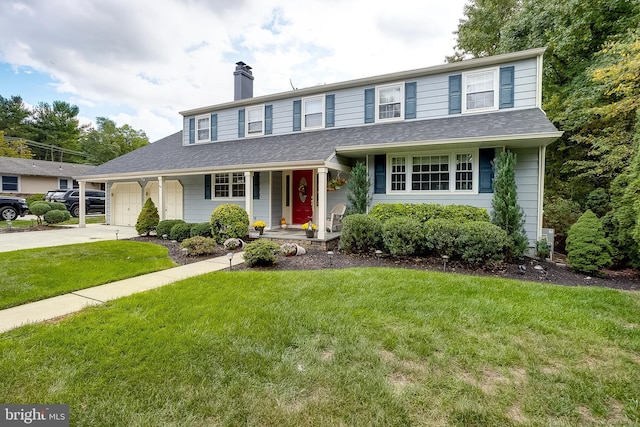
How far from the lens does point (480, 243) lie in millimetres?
5766

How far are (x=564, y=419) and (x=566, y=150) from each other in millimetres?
12343

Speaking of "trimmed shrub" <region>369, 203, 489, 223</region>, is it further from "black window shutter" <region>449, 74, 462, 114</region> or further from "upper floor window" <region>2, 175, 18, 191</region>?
"upper floor window" <region>2, 175, 18, 191</region>

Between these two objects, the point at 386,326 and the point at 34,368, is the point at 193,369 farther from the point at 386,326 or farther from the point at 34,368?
the point at 386,326

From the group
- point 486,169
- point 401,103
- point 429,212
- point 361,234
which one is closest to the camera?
point 361,234

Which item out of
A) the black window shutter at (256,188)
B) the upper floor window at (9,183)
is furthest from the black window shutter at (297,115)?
the upper floor window at (9,183)

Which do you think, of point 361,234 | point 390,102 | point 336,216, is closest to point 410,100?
point 390,102

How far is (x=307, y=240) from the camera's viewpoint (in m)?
8.04

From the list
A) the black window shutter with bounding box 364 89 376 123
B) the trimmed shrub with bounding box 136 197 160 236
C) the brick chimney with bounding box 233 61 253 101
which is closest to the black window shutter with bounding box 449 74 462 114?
the black window shutter with bounding box 364 89 376 123

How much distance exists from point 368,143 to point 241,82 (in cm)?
782

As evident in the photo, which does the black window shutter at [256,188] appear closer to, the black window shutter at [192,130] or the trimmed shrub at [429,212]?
the trimmed shrub at [429,212]

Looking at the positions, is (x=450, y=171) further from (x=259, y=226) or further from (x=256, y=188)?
(x=256, y=188)

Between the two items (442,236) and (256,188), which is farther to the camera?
(256,188)

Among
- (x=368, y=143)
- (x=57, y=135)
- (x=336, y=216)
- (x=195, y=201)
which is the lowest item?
(x=336, y=216)

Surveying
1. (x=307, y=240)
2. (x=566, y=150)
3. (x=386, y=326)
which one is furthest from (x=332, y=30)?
(x=386, y=326)
